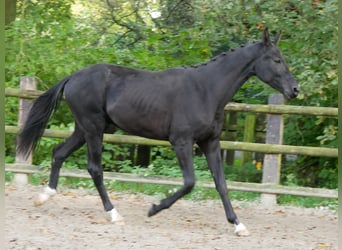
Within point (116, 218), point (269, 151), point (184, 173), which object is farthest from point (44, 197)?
point (269, 151)

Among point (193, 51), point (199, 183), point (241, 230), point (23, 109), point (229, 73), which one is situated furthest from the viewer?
point (193, 51)

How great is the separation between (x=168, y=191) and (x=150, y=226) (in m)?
1.84

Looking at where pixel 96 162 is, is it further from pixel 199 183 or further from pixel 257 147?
pixel 257 147

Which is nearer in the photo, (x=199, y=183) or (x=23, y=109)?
(x=199, y=183)

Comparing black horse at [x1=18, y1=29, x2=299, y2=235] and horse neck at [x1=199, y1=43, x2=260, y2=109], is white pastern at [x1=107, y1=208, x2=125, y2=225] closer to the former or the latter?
black horse at [x1=18, y1=29, x2=299, y2=235]

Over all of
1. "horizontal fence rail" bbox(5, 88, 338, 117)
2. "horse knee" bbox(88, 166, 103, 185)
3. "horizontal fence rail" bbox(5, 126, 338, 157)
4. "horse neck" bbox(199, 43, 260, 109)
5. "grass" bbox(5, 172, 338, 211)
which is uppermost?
"horse neck" bbox(199, 43, 260, 109)

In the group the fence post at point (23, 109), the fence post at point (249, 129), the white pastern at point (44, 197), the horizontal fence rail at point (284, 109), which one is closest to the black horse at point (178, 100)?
the white pastern at point (44, 197)

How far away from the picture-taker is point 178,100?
5859 mm

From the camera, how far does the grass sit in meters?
7.41

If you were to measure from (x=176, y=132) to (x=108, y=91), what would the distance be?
88 cm

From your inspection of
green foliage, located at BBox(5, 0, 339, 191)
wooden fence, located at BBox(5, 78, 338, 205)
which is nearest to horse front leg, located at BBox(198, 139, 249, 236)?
wooden fence, located at BBox(5, 78, 338, 205)

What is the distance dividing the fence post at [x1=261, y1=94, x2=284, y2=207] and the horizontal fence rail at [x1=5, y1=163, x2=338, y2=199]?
0.30 ft

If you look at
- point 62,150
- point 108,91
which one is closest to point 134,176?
point 62,150

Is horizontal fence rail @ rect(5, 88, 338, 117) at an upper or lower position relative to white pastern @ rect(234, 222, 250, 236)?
upper
